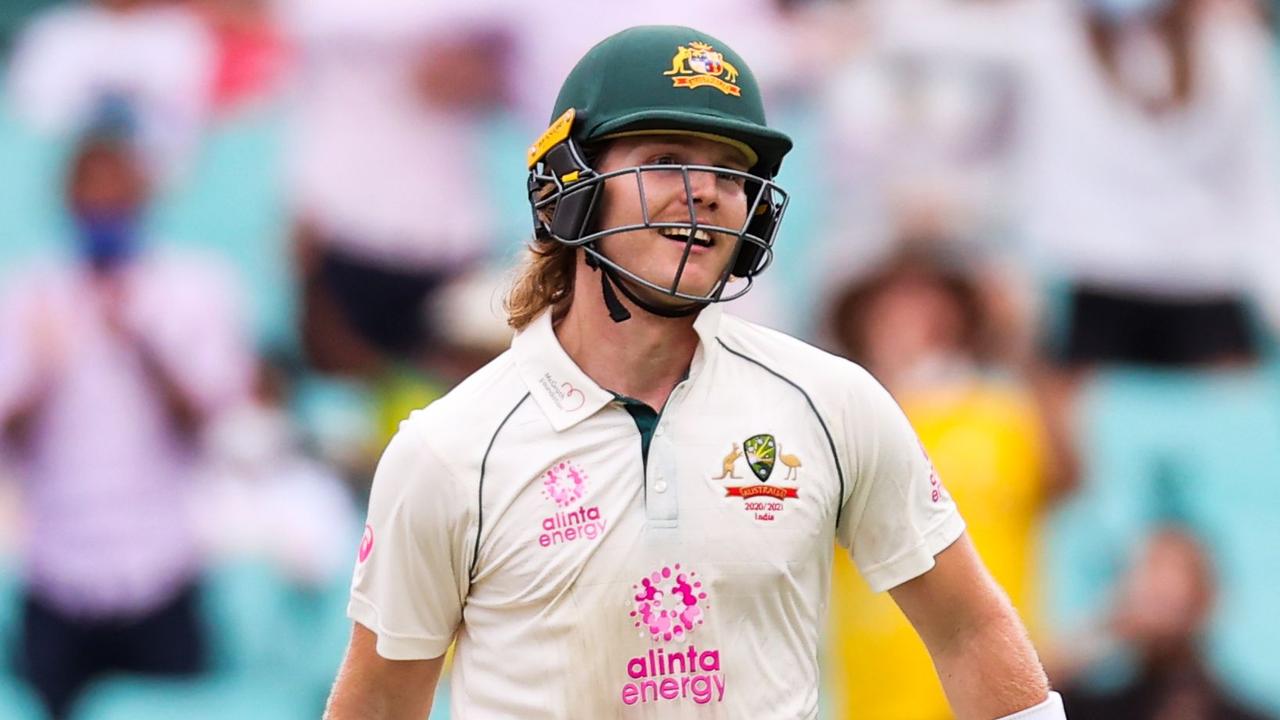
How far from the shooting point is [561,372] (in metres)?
2.56

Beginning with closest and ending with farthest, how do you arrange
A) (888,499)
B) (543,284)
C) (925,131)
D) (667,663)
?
1. (667,663)
2. (888,499)
3. (543,284)
4. (925,131)

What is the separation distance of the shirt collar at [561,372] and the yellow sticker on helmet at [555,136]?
0.77 feet

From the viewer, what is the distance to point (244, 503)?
6.07 metres

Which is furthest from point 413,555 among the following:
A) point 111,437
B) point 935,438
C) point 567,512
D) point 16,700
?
point 16,700

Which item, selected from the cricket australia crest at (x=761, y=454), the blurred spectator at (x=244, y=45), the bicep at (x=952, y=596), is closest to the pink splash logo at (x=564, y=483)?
the cricket australia crest at (x=761, y=454)

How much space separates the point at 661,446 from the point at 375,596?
1.41ft

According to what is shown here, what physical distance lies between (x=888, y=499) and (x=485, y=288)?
12.0 ft

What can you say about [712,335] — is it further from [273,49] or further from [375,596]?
[273,49]

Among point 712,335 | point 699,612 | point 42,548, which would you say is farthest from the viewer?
point 42,548

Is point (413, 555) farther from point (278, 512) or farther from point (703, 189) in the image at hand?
point (278, 512)

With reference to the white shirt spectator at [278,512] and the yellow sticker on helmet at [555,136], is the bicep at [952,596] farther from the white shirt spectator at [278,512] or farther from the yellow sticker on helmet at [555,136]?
the white shirt spectator at [278,512]

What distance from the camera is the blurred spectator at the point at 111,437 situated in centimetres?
604

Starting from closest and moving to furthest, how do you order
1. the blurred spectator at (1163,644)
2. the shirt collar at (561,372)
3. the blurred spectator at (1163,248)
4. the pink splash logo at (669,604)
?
1. the pink splash logo at (669,604)
2. the shirt collar at (561,372)
3. the blurred spectator at (1163,644)
4. the blurred spectator at (1163,248)

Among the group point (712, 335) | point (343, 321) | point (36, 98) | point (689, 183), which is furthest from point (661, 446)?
point (36, 98)
